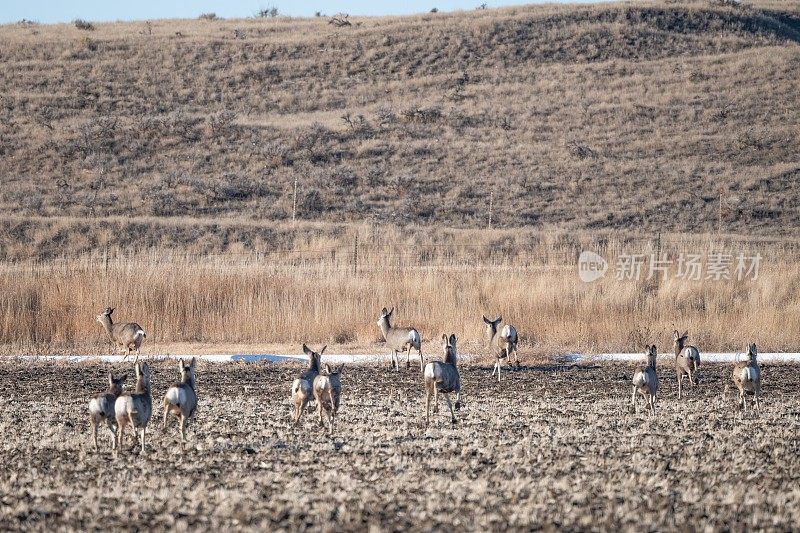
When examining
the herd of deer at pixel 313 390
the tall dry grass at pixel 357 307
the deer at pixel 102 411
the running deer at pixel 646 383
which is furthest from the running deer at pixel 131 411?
the tall dry grass at pixel 357 307

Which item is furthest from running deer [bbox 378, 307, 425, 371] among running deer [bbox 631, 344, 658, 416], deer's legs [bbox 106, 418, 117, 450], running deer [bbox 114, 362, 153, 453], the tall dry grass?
running deer [bbox 114, 362, 153, 453]

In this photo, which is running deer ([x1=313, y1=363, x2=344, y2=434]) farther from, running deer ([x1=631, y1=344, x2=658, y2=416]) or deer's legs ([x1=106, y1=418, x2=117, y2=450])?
running deer ([x1=631, y1=344, x2=658, y2=416])

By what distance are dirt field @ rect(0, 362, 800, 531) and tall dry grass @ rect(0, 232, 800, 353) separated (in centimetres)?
728

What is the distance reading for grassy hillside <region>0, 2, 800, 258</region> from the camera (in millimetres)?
41969

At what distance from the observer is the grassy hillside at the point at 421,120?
4197cm

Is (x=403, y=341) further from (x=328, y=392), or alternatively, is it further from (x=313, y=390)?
(x=328, y=392)

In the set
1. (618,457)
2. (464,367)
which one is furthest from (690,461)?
(464,367)

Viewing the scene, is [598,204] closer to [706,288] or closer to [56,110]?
[706,288]

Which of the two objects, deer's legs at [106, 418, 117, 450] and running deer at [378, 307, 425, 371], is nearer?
deer's legs at [106, 418, 117, 450]

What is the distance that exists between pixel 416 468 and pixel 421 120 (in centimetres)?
4336

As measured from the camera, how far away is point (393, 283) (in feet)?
76.2

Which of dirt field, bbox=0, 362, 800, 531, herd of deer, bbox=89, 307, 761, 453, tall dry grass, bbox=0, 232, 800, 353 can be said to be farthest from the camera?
tall dry grass, bbox=0, 232, 800, 353

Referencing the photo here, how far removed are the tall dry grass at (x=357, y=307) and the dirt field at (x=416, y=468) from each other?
7278 mm

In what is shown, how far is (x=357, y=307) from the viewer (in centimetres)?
2256
